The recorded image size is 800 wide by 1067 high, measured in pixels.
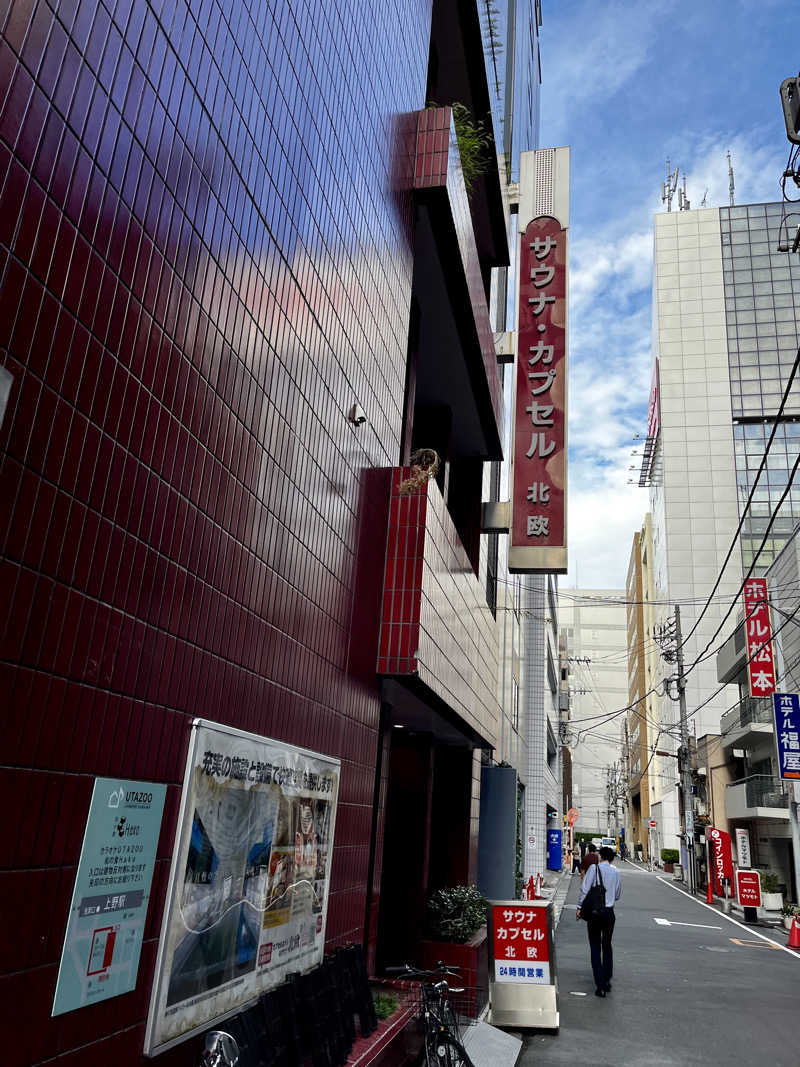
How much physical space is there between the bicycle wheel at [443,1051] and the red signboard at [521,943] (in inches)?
150

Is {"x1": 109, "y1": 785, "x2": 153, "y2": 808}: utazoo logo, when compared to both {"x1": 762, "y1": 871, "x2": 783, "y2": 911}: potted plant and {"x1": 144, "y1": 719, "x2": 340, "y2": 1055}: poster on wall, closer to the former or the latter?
{"x1": 144, "y1": 719, "x2": 340, "y2": 1055}: poster on wall

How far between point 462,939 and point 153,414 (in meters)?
8.38

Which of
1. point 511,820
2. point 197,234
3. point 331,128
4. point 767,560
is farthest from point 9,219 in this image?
point 767,560

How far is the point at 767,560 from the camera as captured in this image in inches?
2389

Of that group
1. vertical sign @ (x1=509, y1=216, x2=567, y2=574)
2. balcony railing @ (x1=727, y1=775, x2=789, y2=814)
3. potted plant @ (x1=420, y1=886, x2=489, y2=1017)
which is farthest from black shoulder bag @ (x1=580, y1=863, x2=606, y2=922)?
balcony railing @ (x1=727, y1=775, x2=789, y2=814)

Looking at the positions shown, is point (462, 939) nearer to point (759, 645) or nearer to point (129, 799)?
point (129, 799)

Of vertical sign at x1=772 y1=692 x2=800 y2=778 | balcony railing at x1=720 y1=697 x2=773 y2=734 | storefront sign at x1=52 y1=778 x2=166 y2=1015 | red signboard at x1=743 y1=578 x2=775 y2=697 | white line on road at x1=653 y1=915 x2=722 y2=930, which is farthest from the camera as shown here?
balcony railing at x1=720 y1=697 x2=773 y2=734

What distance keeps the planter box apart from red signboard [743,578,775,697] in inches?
1015

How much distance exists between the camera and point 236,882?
14.0 feet

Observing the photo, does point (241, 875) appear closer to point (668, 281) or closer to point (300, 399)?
point (300, 399)

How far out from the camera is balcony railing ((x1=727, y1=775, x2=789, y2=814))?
98.6 feet

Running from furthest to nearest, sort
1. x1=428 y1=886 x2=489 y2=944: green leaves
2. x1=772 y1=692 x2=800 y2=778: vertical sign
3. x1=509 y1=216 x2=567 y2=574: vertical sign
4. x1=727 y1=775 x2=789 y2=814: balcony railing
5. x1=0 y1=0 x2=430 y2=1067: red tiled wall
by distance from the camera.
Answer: x1=727 y1=775 x2=789 y2=814: balcony railing, x1=772 y1=692 x2=800 y2=778: vertical sign, x1=509 y1=216 x2=567 y2=574: vertical sign, x1=428 y1=886 x2=489 y2=944: green leaves, x1=0 y1=0 x2=430 y2=1067: red tiled wall

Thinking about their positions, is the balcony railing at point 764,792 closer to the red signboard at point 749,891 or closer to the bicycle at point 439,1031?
the red signboard at point 749,891

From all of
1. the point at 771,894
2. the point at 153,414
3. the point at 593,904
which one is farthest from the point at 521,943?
the point at 771,894
